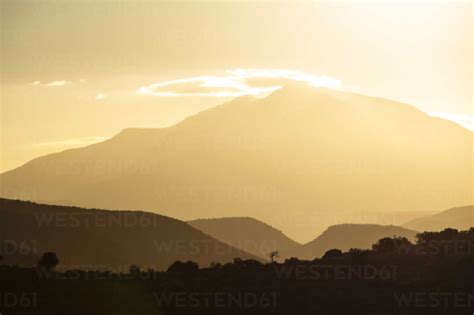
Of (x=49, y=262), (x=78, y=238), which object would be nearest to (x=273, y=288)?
(x=49, y=262)

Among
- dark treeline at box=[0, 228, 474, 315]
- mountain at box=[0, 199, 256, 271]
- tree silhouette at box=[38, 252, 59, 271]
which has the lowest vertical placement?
dark treeline at box=[0, 228, 474, 315]

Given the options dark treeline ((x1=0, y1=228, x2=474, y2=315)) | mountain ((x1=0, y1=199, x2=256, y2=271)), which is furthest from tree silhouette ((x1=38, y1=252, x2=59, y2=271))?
mountain ((x1=0, y1=199, x2=256, y2=271))

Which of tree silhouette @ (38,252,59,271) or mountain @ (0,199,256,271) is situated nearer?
tree silhouette @ (38,252,59,271)

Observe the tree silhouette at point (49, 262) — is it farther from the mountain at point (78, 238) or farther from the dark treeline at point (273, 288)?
the mountain at point (78, 238)

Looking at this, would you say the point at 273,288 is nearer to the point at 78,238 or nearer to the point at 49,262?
the point at 49,262

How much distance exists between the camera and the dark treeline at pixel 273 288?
77688 mm

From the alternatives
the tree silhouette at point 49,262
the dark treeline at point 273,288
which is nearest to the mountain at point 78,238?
the tree silhouette at point 49,262

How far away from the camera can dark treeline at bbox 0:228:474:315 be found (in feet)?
255

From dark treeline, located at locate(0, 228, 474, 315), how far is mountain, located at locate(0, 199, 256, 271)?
50234mm

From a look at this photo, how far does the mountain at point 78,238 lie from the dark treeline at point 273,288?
50234 millimetres

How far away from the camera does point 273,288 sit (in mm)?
86562

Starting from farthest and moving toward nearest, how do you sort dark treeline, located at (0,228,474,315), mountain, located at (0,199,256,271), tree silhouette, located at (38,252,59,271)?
1. mountain, located at (0,199,256,271)
2. tree silhouette, located at (38,252,59,271)
3. dark treeline, located at (0,228,474,315)

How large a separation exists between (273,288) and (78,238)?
8586cm

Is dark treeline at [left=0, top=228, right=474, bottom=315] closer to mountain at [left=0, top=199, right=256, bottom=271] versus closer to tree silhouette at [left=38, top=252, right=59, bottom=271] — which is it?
tree silhouette at [left=38, top=252, right=59, bottom=271]
